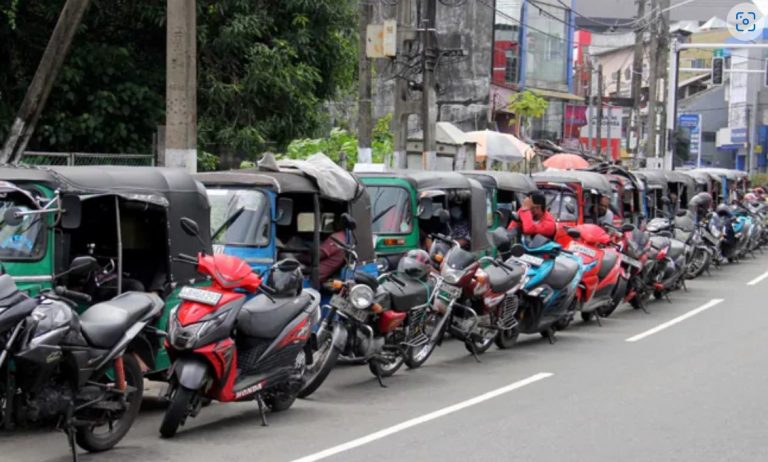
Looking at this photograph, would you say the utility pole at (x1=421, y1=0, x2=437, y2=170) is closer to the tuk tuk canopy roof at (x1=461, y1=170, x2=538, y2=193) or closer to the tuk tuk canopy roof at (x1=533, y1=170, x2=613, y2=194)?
the tuk tuk canopy roof at (x1=533, y1=170, x2=613, y2=194)

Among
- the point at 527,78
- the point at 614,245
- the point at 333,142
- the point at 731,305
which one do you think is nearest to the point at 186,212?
the point at 614,245

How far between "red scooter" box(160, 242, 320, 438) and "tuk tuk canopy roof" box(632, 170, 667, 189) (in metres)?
19.2

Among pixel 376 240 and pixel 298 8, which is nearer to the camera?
pixel 376 240

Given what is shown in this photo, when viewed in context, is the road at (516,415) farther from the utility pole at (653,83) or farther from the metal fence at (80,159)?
the utility pole at (653,83)

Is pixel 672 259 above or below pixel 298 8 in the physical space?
below

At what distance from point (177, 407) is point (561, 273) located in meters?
7.18

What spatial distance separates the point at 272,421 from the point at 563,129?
2205 inches

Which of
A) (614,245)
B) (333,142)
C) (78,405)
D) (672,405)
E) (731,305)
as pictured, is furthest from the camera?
(333,142)

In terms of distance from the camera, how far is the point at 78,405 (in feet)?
26.7

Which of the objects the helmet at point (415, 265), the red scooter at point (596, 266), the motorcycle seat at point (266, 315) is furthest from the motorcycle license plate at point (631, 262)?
the motorcycle seat at point (266, 315)

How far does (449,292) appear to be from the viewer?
42.4 feet

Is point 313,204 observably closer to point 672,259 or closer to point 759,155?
point 672,259

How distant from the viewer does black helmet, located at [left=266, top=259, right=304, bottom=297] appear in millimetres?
9930

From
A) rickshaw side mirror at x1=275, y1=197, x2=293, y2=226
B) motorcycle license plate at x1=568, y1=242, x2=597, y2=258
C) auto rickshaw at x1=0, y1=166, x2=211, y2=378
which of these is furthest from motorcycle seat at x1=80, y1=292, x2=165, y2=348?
motorcycle license plate at x1=568, y1=242, x2=597, y2=258
